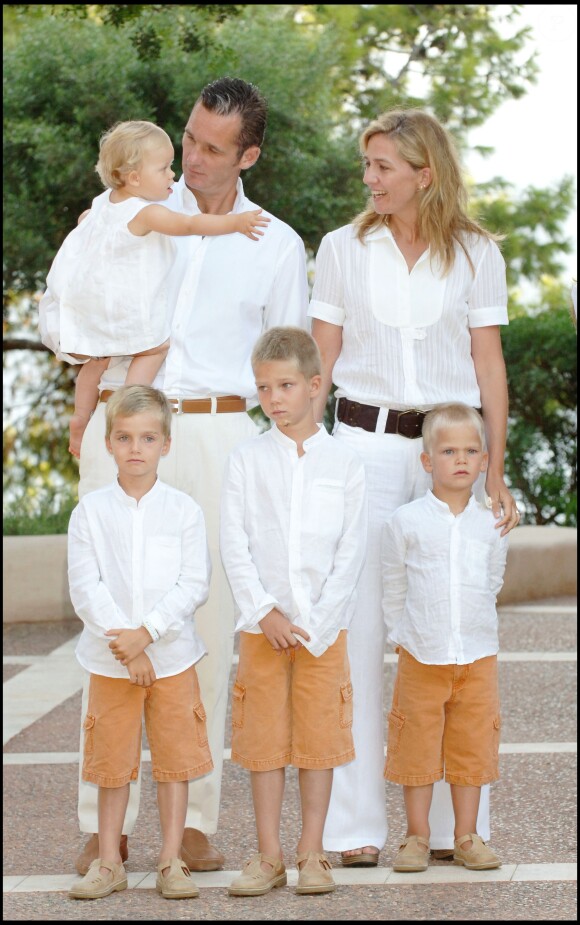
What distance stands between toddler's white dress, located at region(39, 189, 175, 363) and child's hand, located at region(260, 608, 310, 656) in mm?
964

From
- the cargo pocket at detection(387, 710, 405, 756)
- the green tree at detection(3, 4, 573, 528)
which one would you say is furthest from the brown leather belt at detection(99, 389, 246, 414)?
the green tree at detection(3, 4, 573, 528)

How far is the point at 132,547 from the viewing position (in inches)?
153

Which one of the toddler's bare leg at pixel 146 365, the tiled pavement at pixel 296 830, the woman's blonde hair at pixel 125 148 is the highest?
the woman's blonde hair at pixel 125 148

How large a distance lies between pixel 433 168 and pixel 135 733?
6.30 feet

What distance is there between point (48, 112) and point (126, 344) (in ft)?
29.4

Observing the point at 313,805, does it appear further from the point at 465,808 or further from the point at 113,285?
the point at 113,285

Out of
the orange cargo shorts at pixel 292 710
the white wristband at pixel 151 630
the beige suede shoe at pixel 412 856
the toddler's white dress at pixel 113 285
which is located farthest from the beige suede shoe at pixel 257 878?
the toddler's white dress at pixel 113 285

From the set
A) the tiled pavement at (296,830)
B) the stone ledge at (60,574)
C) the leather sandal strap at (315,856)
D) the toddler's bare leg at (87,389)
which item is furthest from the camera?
the stone ledge at (60,574)

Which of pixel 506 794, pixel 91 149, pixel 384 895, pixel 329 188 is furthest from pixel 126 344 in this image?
pixel 329 188

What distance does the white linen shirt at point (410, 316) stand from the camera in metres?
4.18

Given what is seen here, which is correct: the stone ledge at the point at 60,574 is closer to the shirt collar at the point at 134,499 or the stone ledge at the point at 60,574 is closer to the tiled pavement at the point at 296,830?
the tiled pavement at the point at 296,830

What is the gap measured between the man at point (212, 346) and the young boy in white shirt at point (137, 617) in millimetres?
297

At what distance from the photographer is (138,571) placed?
3877 mm

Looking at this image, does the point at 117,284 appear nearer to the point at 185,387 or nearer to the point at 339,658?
the point at 185,387
